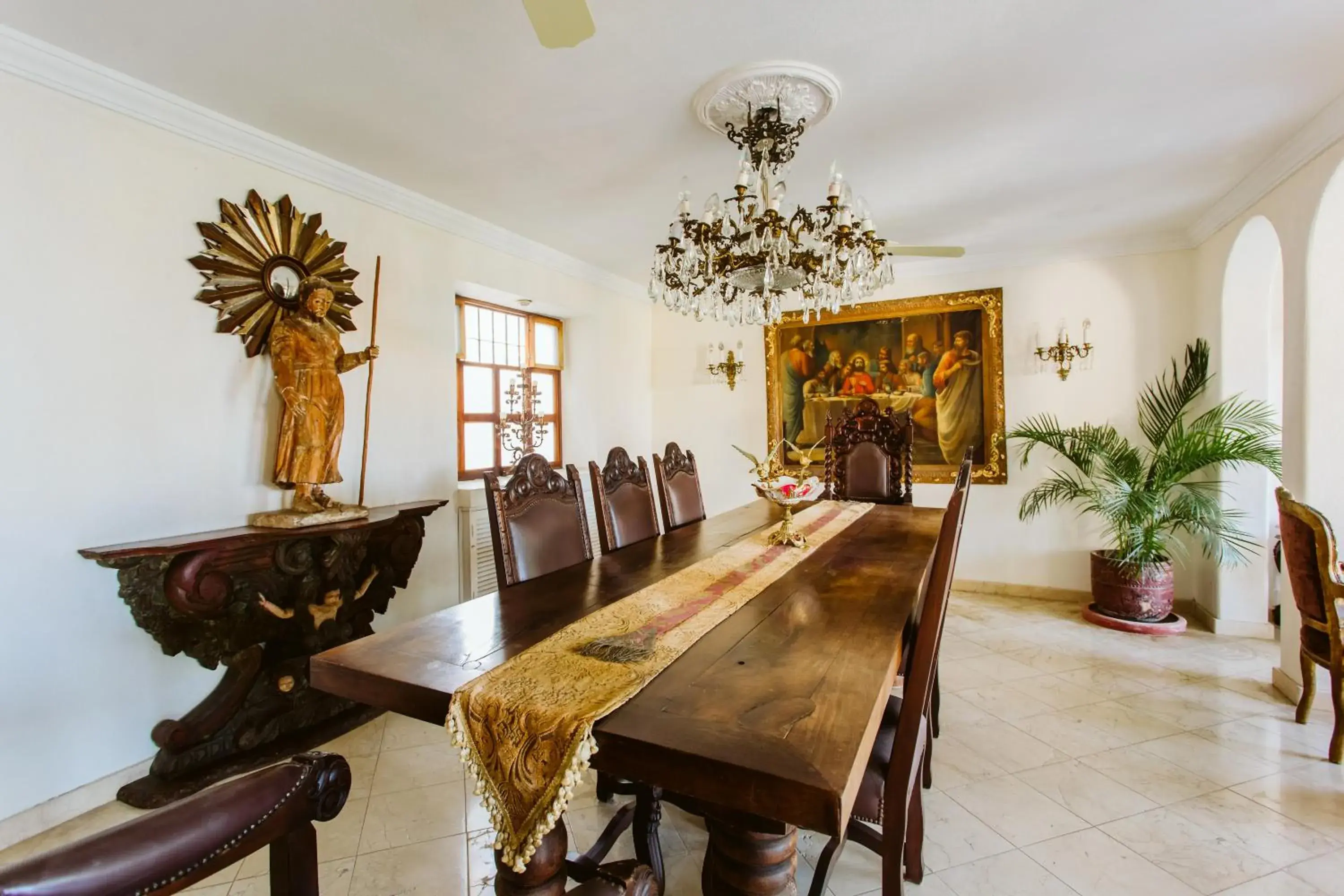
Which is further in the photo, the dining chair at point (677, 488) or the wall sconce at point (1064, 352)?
the wall sconce at point (1064, 352)

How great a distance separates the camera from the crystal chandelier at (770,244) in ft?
7.50

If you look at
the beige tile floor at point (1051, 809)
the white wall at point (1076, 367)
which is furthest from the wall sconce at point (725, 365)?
the beige tile floor at point (1051, 809)

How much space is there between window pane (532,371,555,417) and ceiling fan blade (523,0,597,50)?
10.8ft

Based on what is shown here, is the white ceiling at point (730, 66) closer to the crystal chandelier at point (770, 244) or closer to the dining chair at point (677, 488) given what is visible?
the crystal chandelier at point (770, 244)

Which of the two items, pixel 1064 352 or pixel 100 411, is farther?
pixel 1064 352

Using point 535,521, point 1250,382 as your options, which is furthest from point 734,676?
point 1250,382

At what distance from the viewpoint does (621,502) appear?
2584mm

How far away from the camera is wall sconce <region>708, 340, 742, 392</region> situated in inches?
202

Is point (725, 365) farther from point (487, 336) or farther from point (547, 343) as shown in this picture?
point (487, 336)

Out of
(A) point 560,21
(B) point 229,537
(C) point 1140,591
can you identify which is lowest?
(C) point 1140,591

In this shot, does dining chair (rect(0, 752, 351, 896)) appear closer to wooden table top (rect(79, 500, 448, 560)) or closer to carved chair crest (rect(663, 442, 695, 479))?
wooden table top (rect(79, 500, 448, 560))

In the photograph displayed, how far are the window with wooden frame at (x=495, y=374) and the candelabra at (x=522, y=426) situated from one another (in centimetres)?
9

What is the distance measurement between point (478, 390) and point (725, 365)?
2116 millimetres

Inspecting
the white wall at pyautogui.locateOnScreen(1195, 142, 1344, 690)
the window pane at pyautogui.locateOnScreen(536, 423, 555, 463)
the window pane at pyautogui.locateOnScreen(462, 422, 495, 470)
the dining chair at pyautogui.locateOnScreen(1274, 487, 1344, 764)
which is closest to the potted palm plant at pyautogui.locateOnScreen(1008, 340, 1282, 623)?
the white wall at pyautogui.locateOnScreen(1195, 142, 1344, 690)
